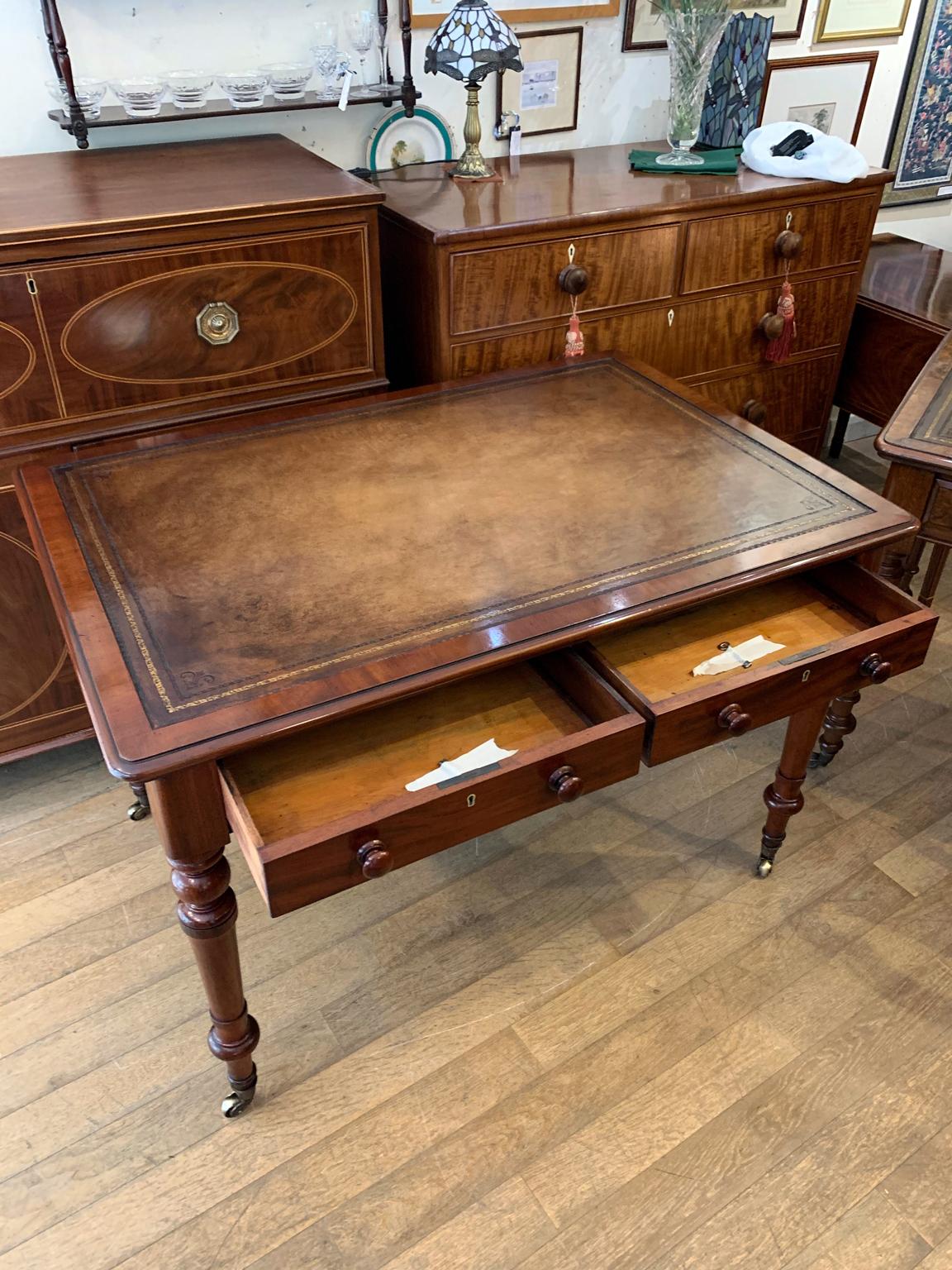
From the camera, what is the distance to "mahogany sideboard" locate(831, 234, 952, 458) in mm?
2562

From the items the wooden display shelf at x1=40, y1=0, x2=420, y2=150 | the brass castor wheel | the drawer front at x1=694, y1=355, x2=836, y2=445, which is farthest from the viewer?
the drawer front at x1=694, y1=355, x2=836, y2=445

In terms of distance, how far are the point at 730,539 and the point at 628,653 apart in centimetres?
22

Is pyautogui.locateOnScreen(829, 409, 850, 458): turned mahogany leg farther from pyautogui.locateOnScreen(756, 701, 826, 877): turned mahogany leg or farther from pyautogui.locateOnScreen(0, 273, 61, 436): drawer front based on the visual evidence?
pyautogui.locateOnScreen(0, 273, 61, 436): drawer front

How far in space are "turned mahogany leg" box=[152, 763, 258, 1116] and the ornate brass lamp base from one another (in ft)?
4.88

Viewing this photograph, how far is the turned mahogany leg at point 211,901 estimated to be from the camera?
1.14 m

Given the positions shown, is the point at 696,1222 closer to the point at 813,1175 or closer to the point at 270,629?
the point at 813,1175

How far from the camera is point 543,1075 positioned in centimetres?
156

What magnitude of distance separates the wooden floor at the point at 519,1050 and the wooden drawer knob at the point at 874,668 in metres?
0.58

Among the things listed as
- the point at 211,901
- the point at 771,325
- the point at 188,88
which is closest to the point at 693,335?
the point at 771,325

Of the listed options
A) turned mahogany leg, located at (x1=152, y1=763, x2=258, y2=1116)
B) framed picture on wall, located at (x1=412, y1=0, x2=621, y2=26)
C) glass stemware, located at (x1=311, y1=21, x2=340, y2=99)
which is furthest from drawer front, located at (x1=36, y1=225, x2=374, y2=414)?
turned mahogany leg, located at (x1=152, y1=763, x2=258, y2=1116)

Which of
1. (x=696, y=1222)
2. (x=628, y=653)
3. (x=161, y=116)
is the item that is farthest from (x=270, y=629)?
(x=161, y=116)

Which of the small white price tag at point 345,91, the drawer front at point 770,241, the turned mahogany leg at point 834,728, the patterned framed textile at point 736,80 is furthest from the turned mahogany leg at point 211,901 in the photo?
the patterned framed textile at point 736,80

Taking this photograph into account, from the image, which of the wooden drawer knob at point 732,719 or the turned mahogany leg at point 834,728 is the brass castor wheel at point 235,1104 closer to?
the wooden drawer knob at point 732,719

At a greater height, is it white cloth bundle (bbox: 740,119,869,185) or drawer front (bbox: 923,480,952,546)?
white cloth bundle (bbox: 740,119,869,185)
